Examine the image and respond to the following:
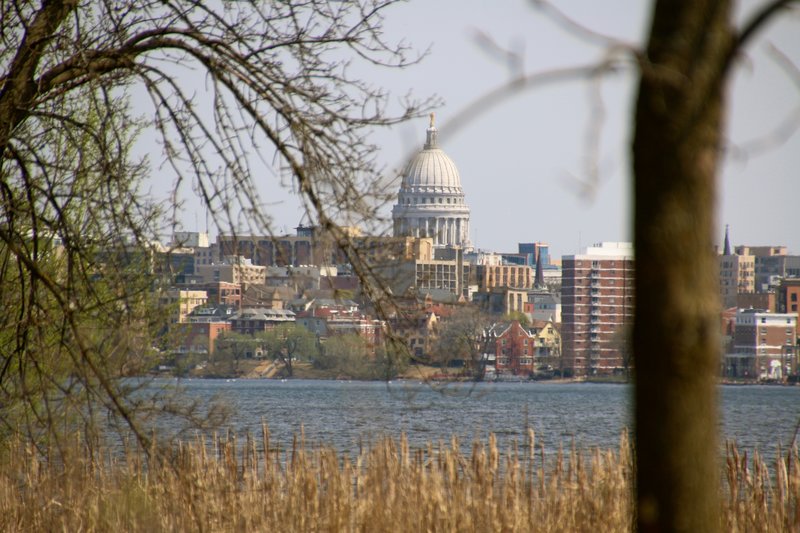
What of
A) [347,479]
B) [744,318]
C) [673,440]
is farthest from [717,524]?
[744,318]

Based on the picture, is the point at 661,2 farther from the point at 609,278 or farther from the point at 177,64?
the point at 609,278

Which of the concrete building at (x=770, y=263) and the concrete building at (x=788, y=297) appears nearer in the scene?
the concrete building at (x=788, y=297)

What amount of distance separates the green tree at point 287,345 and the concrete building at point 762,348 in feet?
134

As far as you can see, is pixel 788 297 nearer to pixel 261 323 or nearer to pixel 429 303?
pixel 261 323

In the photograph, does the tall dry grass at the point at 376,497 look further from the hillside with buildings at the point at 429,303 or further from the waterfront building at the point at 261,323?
the waterfront building at the point at 261,323

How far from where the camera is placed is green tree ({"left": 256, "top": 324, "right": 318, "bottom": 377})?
73.1 m

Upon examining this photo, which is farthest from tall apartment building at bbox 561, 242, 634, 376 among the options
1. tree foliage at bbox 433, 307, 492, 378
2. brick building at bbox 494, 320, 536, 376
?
tree foliage at bbox 433, 307, 492, 378

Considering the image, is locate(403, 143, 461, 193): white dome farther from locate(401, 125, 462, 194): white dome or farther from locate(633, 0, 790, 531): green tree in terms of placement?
locate(633, 0, 790, 531): green tree

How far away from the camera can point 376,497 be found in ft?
26.2

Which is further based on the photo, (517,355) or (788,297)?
(788,297)

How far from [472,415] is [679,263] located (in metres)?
46.7

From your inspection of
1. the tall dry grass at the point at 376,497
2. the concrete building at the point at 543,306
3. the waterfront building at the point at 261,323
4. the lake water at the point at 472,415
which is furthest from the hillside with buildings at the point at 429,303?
the tall dry grass at the point at 376,497

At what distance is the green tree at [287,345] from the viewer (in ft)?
240

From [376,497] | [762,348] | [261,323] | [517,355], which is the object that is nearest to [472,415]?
[261,323]
